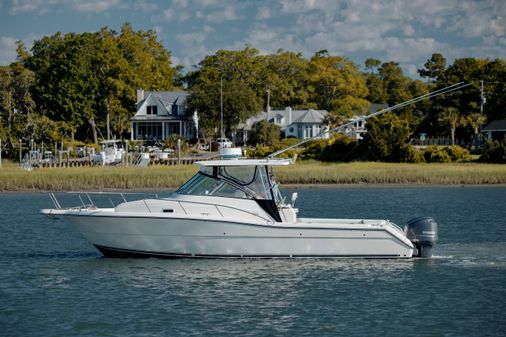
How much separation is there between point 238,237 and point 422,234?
4.98 metres

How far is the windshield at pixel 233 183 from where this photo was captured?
24000mm

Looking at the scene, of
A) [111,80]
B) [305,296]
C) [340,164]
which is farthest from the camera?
[111,80]

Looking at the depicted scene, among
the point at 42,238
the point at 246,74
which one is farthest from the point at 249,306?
the point at 246,74

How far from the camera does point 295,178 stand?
5684cm

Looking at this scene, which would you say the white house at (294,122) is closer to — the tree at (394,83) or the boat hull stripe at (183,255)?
the tree at (394,83)

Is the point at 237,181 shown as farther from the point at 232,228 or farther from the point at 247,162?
the point at 232,228

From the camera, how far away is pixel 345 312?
1942cm

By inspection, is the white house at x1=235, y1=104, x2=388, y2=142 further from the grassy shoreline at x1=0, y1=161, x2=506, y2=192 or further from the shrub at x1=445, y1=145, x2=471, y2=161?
the grassy shoreline at x1=0, y1=161, x2=506, y2=192

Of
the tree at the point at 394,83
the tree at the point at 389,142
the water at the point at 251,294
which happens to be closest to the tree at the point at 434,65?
the tree at the point at 394,83

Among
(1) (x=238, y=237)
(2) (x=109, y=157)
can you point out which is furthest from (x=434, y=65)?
(1) (x=238, y=237)

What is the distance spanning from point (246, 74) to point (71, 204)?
2550 inches

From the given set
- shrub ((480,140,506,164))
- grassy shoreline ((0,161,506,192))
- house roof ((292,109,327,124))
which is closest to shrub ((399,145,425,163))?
shrub ((480,140,506,164))

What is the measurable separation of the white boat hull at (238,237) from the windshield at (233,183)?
109 cm

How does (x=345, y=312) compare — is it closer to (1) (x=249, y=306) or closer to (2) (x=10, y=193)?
(1) (x=249, y=306)
